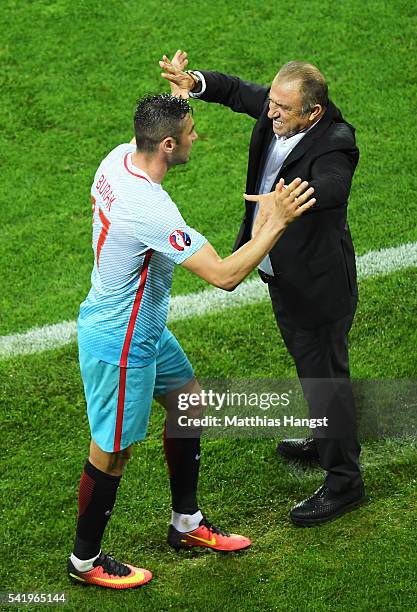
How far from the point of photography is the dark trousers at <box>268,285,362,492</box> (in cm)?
550

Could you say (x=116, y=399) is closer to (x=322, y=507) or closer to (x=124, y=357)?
(x=124, y=357)

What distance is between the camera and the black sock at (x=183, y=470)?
5410mm

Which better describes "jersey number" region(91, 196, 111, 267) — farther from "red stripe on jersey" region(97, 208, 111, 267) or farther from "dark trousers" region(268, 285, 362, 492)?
"dark trousers" region(268, 285, 362, 492)

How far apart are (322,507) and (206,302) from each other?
1950mm

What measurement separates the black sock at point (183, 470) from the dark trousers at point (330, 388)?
598 millimetres

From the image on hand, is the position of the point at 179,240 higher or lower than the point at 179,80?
lower

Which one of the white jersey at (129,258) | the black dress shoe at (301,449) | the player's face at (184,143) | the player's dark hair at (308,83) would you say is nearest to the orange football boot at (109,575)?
the white jersey at (129,258)

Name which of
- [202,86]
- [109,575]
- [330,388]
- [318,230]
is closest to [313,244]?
[318,230]

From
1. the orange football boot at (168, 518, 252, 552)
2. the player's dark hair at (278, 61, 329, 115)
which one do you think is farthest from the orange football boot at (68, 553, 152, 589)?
the player's dark hair at (278, 61, 329, 115)

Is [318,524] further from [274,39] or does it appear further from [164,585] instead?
[274,39]

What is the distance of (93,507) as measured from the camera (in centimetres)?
517

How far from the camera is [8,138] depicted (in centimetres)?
879

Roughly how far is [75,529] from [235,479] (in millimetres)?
850

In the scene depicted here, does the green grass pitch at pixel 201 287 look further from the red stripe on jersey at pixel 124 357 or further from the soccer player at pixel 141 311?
the red stripe on jersey at pixel 124 357
